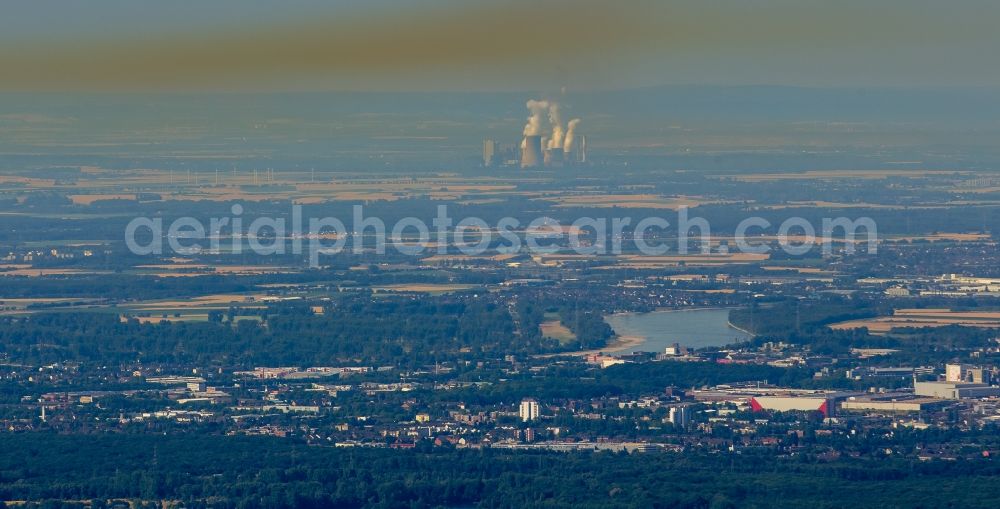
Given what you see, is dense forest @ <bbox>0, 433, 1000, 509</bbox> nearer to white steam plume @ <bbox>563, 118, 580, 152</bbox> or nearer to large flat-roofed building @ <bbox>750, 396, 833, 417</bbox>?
large flat-roofed building @ <bbox>750, 396, 833, 417</bbox>

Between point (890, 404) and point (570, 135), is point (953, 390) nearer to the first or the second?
point (890, 404)

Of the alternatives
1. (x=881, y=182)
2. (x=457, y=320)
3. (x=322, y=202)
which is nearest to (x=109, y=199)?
(x=322, y=202)

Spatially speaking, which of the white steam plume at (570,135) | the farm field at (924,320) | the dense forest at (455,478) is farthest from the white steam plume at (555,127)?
the dense forest at (455,478)

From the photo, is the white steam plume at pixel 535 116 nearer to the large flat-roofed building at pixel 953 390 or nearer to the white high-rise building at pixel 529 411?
the large flat-roofed building at pixel 953 390

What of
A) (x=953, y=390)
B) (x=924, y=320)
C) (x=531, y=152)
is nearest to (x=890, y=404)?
(x=953, y=390)

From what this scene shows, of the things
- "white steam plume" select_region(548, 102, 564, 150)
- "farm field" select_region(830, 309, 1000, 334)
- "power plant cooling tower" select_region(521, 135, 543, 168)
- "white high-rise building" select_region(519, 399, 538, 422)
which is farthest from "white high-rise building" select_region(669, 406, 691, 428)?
"power plant cooling tower" select_region(521, 135, 543, 168)
